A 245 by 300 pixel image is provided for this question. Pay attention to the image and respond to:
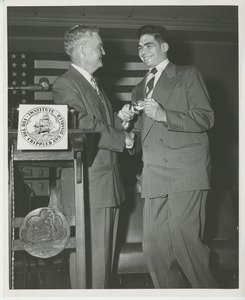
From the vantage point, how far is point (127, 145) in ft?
5.23

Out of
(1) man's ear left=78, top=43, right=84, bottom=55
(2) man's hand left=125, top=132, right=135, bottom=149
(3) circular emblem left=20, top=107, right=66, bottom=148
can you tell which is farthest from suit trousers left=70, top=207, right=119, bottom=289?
(1) man's ear left=78, top=43, right=84, bottom=55

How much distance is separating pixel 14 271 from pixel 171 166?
0.64 m

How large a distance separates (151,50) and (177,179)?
1.73ft

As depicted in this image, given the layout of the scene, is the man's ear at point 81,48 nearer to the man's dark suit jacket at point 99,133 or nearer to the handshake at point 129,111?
the man's dark suit jacket at point 99,133

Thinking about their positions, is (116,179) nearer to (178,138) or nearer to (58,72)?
(178,138)

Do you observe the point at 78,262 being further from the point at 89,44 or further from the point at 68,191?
the point at 89,44

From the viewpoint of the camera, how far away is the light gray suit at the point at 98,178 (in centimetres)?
142

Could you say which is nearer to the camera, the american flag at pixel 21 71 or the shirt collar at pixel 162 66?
the shirt collar at pixel 162 66

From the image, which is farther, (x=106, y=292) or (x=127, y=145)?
(x=127, y=145)

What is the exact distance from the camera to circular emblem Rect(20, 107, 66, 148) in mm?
1217

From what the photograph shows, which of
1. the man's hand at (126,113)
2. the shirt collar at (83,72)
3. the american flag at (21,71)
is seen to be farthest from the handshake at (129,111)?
the american flag at (21,71)

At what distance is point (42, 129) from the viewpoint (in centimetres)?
122

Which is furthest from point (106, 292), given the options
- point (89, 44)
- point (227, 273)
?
point (89, 44)

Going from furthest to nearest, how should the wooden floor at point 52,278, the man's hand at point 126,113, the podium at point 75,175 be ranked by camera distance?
the man's hand at point 126,113, the wooden floor at point 52,278, the podium at point 75,175
